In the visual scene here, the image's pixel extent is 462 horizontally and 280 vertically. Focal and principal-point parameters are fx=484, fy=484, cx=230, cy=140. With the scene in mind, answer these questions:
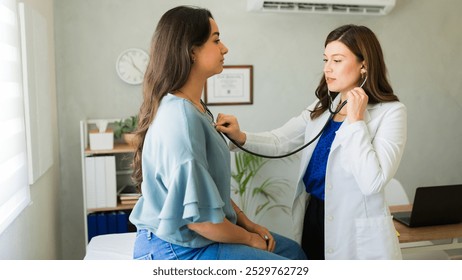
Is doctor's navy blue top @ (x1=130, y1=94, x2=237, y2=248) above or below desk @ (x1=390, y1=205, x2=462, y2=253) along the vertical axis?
above

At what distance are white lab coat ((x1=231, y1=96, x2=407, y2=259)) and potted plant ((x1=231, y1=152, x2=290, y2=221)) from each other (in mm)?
1428

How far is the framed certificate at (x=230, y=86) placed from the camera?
2.88 meters

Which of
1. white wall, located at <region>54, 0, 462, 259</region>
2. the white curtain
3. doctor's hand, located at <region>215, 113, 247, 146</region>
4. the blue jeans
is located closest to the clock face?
white wall, located at <region>54, 0, 462, 259</region>

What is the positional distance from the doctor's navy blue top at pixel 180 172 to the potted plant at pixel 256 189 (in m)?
1.74

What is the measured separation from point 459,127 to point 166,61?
280cm

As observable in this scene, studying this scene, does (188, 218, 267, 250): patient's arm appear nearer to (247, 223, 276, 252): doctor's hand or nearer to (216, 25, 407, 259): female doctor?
(247, 223, 276, 252): doctor's hand

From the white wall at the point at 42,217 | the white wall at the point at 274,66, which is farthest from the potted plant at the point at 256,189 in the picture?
the white wall at the point at 42,217

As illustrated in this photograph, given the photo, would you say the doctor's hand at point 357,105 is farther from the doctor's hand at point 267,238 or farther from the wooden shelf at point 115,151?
the wooden shelf at point 115,151

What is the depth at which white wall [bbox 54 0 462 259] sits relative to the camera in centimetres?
268

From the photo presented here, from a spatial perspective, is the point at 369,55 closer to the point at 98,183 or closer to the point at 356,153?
the point at 356,153

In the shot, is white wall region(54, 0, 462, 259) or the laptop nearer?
the laptop

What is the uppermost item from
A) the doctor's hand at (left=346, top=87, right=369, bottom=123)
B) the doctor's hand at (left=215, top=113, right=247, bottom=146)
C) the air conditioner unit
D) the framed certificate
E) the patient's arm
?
the air conditioner unit
